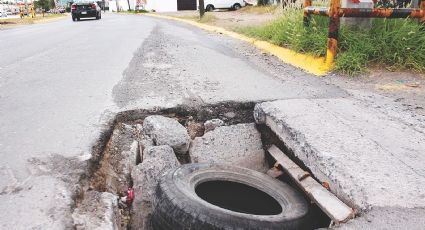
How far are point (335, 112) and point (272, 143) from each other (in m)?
0.57

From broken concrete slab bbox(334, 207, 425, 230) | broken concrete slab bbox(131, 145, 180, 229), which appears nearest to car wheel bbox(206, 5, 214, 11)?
broken concrete slab bbox(131, 145, 180, 229)

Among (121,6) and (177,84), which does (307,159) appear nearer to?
(177,84)

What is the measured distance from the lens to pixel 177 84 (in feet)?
14.3

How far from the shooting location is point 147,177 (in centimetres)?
264

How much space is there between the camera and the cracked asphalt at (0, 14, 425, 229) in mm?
2071

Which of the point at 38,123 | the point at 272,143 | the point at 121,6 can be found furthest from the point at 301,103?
the point at 121,6

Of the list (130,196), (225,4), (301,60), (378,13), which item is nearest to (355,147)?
(130,196)

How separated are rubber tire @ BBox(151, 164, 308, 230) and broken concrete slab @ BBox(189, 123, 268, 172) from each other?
1.71ft

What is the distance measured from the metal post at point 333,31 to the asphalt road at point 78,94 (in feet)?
1.55

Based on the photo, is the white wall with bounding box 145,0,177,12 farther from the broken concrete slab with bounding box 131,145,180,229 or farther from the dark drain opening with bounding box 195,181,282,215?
the dark drain opening with bounding box 195,181,282,215

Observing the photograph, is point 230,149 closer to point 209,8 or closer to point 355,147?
point 355,147

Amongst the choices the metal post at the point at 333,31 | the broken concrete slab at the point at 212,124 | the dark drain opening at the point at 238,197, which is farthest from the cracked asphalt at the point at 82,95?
the dark drain opening at the point at 238,197

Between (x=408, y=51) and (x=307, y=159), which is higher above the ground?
(x=408, y=51)

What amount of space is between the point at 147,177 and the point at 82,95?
1715 mm
